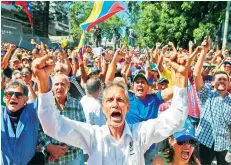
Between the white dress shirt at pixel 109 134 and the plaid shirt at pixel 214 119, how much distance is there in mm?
1784

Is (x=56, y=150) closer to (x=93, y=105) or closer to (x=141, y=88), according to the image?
(x=93, y=105)

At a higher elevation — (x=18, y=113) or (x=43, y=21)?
(x=43, y=21)

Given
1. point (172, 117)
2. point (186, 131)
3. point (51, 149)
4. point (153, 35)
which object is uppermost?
point (153, 35)

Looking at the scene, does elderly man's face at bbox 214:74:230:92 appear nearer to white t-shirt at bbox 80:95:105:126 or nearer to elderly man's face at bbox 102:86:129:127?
white t-shirt at bbox 80:95:105:126

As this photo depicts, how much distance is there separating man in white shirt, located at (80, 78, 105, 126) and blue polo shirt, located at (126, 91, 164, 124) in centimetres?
36

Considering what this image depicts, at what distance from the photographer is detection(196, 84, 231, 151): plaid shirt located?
3893 millimetres

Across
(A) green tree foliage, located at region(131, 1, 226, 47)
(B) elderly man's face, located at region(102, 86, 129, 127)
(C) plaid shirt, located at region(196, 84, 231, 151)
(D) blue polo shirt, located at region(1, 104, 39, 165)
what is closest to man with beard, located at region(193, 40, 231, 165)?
(C) plaid shirt, located at region(196, 84, 231, 151)

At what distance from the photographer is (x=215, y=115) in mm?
3898

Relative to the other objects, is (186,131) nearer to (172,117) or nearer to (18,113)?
(172,117)

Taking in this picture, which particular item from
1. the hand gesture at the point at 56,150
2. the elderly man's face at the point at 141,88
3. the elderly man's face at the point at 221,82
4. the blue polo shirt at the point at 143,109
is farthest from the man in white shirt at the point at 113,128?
the elderly man's face at the point at 221,82

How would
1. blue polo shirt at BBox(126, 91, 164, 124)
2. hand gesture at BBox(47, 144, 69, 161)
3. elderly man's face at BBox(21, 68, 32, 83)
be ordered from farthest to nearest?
1. elderly man's face at BBox(21, 68, 32, 83)
2. blue polo shirt at BBox(126, 91, 164, 124)
3. hand gesture at BBox(47, 144, 69, 161)

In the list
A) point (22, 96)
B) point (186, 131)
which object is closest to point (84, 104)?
point (22, 96)

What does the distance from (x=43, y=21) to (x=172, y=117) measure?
116ft

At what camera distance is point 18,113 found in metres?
2.95
